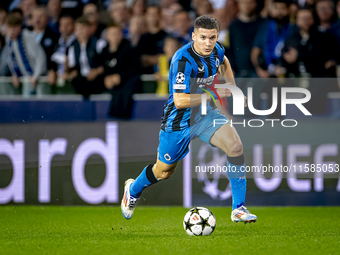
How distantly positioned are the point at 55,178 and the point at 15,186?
20.3 inches

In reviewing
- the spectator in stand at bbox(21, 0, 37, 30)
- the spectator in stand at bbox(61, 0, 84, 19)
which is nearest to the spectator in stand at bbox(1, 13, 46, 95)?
the spectator in stand at bbox(21, 0, 37, 30)

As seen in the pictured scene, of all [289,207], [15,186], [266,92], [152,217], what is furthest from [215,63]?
[15,186]

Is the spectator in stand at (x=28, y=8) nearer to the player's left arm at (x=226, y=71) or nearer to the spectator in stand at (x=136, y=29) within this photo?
the spectator in stand at (x=136, y=29)

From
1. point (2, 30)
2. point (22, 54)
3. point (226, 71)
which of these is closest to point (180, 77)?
point (226, 71)

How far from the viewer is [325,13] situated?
6.50 metres

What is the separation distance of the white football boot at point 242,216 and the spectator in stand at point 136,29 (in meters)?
3.04

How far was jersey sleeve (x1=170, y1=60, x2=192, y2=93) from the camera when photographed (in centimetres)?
460

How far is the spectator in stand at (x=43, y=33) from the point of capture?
6887 mm

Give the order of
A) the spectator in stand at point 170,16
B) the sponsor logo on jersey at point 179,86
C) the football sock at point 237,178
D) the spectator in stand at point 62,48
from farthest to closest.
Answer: the spectator in stand at point 170,16 < the spectator in stand at point 62,48 < the sponsor logo on jersey at point 179,86 < the football sock at point 237,178

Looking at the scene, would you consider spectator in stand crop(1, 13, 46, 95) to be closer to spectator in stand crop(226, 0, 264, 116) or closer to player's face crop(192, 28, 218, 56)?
spectator in stand crop(226, 0, 264, 116)

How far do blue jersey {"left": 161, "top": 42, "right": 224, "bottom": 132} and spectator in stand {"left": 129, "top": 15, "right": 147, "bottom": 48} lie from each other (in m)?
2.00

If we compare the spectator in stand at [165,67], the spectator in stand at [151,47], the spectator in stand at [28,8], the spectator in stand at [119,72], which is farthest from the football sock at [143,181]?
the spectator in stand at [28,8]

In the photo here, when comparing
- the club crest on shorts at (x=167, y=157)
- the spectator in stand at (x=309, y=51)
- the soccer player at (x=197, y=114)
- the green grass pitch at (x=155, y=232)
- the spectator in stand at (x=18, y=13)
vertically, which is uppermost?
the spectator in stand at (x=18, y=13)

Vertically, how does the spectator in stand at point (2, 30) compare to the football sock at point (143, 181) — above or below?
above
